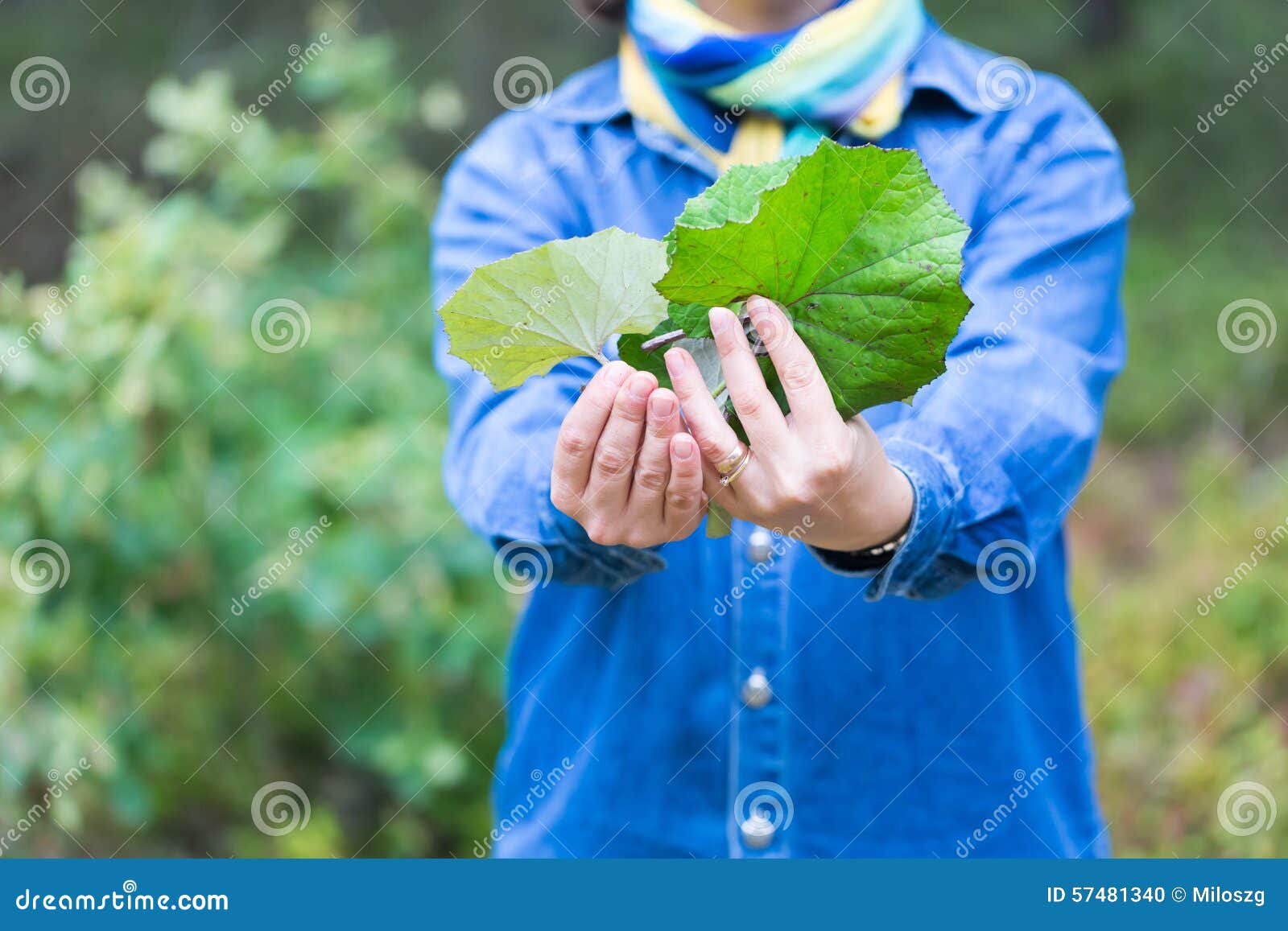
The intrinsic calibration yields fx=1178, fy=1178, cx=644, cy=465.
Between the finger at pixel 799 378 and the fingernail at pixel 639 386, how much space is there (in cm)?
10

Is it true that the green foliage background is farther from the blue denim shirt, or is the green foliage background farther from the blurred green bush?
the blue denim shirt

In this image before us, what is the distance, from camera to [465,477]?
1295mm

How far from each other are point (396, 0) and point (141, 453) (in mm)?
2900

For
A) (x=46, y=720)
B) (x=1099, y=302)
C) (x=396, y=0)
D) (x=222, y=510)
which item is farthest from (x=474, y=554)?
(x=396, y=0)

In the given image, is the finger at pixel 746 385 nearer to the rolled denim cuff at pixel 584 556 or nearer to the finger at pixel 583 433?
the finger at pixel 583 433

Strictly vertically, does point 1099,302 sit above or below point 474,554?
above

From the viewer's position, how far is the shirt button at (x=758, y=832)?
1.30m

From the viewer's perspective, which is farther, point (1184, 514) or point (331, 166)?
point (1184, 514)

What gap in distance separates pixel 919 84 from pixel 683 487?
66 centimetres

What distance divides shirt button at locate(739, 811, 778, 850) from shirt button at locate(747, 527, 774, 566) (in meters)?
0.29

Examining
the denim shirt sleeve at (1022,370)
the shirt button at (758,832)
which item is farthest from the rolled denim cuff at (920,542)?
the shirt button at (758,832)

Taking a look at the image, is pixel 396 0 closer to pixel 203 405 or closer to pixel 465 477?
pixel 203 405

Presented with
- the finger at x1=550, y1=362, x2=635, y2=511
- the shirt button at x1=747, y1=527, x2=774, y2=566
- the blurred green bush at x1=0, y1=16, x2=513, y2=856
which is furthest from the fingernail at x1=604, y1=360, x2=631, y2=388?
the blurred green bush at x1=0, y1=16, x2=513, y2=856

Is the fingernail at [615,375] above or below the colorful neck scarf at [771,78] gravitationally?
below
